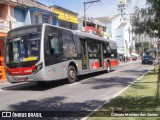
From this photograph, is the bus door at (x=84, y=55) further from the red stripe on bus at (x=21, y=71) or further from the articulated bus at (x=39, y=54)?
the red stripe on bus at (x=21, y=71)

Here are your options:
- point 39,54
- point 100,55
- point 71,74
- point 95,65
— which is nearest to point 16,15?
point 100,55

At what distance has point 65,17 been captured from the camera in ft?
147

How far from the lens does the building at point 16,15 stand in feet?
92.8

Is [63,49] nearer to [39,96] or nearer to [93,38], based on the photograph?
[39,96]

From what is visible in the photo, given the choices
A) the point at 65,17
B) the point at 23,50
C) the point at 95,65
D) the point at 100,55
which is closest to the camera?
the point at 23,50

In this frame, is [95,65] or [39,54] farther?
[95,65]

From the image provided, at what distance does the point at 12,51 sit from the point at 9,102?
4269 millimetres

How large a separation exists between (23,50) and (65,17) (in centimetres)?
3073

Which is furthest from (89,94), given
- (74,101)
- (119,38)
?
(119,38)

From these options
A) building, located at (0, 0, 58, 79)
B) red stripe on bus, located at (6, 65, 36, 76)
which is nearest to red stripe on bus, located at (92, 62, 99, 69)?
red stripe on bus, located at (6, 65, 36, 76)

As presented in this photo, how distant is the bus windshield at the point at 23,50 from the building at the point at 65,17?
2655cm

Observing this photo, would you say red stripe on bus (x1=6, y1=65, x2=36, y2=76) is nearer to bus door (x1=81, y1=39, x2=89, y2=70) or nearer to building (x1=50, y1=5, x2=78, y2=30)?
bus door (x1=81, y1=39, x2=89, y2=70)

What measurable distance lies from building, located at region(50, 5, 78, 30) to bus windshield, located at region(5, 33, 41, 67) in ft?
87.1

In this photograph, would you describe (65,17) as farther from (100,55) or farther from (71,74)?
(71,74)
